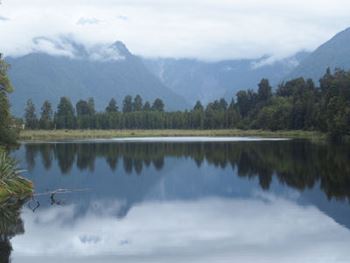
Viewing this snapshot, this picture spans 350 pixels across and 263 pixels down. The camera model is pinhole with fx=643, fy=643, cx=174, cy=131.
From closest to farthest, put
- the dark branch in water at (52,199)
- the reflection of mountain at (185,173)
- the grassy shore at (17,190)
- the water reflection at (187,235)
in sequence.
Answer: the water reflection at (187,235), the dark branch in water at (52,199), the grassy shore at (17,190), the reflection of mountain at (185,173)

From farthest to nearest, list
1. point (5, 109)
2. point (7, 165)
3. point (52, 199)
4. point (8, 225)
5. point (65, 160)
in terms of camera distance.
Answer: point (65, 160) < point (5, 109) < point (52, 199) < point (7, 165) < point (8, 225)

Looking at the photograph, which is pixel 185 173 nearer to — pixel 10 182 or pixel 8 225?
pixel 10 182

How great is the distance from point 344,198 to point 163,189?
61.4 feet

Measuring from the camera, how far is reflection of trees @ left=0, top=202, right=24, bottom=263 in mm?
32344

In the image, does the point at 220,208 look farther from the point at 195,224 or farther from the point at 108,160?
the point at 108,160

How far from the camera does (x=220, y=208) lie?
48188 millimetres

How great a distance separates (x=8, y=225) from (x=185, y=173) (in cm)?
3904

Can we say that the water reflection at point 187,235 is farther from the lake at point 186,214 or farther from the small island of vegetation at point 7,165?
the small island of vegetation at point 7,165

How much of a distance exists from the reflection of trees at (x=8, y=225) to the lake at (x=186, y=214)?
7 centimetres

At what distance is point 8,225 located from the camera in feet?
130

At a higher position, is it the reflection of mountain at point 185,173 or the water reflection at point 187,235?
the water reflection at point 187,235

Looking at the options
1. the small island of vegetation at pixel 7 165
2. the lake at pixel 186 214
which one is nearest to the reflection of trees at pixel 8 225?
the lake at pixel 186 214

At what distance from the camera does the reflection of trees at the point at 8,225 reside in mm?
32344

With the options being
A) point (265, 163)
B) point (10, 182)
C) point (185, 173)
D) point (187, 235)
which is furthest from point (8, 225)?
point (265, 163)
